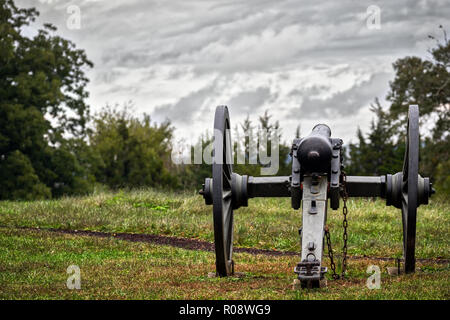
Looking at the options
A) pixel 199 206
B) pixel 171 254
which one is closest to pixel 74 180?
pixel 199 206

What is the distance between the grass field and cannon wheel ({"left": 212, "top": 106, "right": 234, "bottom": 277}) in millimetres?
295

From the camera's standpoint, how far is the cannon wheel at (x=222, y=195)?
818 cm

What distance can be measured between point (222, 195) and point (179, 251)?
5095 mm

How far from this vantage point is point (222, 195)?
8.19m

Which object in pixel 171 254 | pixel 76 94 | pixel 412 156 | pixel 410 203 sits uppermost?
pixel 76 94

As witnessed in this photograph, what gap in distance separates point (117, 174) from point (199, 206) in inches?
1134

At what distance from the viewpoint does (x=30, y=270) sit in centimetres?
1005

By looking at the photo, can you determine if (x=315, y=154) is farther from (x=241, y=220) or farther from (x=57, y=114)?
(x=57, y=114)

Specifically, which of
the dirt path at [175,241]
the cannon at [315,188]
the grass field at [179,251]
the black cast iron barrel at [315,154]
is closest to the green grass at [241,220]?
the grass field at [179,251]

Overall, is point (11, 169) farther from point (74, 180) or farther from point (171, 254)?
point (171, 254)

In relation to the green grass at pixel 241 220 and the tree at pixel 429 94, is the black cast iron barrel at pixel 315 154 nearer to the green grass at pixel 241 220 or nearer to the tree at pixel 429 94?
the green grass at pixel 241 220

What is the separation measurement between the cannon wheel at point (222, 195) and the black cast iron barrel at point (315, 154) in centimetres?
→ 96

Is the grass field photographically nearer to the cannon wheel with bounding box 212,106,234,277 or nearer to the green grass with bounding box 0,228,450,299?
the green grass with bounding box 0,228,450,299

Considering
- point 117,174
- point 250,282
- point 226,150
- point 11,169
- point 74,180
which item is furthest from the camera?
point 117,174
